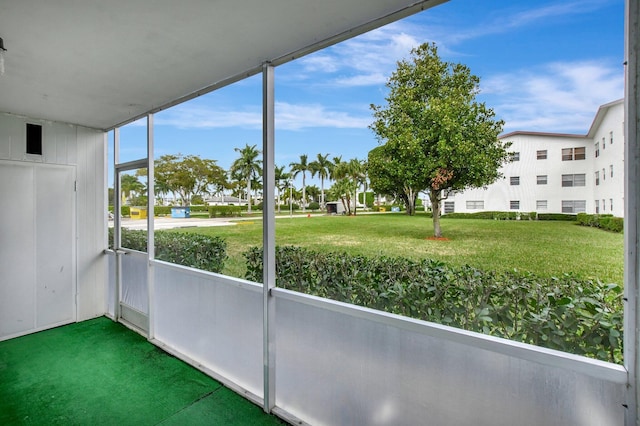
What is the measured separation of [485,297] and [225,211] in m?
2.20

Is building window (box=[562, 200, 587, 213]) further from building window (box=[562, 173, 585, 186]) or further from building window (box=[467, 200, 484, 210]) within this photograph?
building window (box=[467, 200, 484, 210])

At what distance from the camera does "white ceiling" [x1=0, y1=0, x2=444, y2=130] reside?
5.04ft

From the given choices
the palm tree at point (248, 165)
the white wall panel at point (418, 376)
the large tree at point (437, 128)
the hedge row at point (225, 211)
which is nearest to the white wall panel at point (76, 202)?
the hedge row at point (225, 211)

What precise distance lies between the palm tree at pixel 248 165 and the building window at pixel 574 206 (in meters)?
1.79

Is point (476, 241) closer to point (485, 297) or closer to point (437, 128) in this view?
point (485, 297)

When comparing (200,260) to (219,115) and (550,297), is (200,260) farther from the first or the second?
(550,297)

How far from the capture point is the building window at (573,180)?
1.25 meters

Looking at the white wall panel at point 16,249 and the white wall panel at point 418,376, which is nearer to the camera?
the white wall panel at point 418,376

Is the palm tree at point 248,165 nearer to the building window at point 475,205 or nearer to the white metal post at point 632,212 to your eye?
the building window at point 475,205

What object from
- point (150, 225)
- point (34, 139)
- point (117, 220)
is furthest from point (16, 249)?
point (150, 225)

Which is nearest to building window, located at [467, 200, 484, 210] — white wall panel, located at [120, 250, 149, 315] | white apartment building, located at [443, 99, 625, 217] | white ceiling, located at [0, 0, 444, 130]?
white apartment building, located at [443, 99, 625, 217]

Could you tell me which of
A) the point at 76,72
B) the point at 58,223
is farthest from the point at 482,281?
the point at 58,223

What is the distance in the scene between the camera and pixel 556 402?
4.08 ft

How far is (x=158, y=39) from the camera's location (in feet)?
6.03
